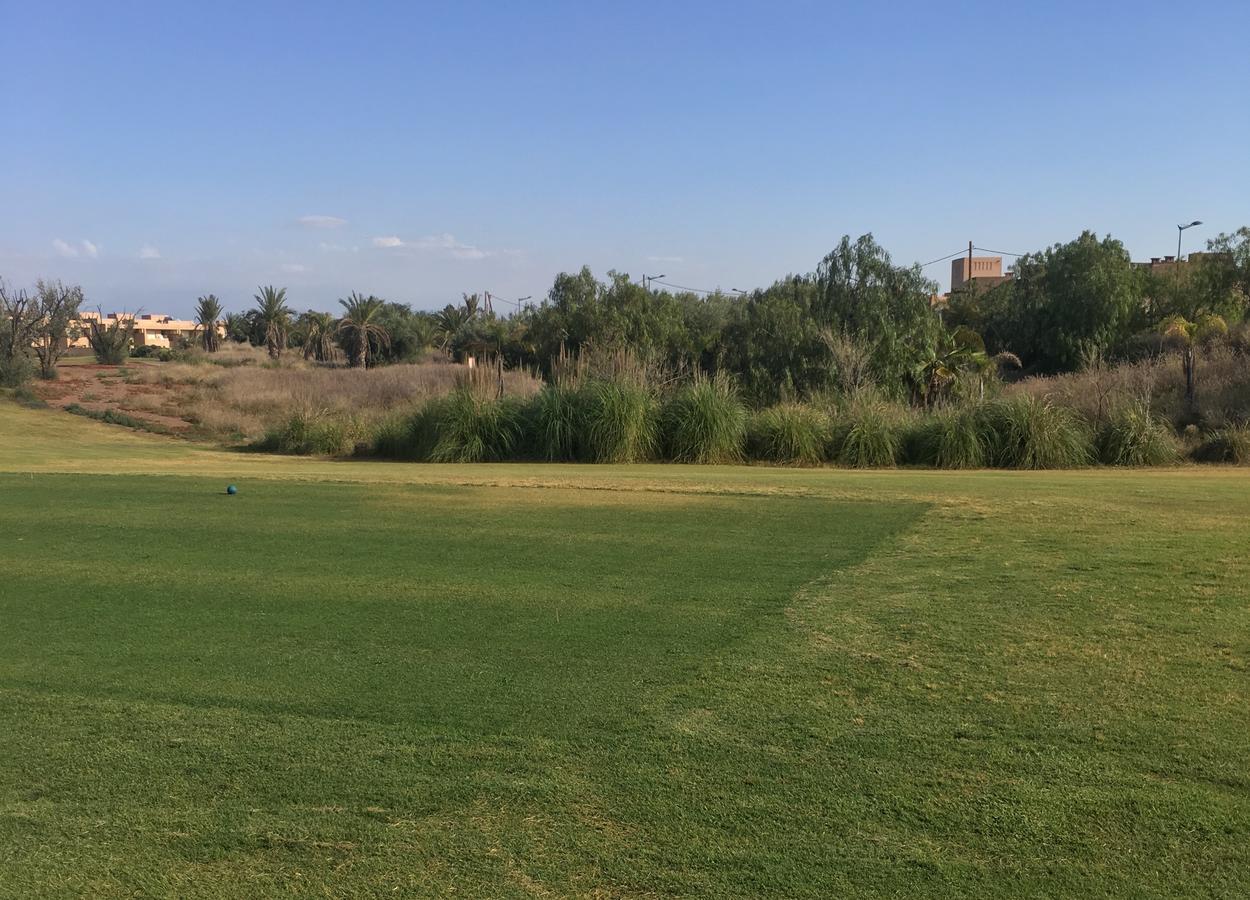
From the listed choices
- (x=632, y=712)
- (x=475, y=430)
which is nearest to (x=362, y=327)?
(x=475, y=430)

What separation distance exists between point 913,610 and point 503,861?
162 inches

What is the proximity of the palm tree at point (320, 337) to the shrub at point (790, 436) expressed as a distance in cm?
5881

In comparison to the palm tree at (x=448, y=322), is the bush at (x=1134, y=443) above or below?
below

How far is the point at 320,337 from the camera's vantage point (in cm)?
7975

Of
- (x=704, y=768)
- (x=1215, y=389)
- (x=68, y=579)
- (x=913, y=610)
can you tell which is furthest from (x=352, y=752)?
(x=1215, y=389)

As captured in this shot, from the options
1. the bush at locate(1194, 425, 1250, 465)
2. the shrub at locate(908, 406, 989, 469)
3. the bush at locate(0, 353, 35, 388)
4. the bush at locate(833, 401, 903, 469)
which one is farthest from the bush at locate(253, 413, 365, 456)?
the bush at locate(0, 353, 35, 388)

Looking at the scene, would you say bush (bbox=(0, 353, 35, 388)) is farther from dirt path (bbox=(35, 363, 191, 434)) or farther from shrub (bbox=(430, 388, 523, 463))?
shrub (bbox=(430, 388, 523, 463))

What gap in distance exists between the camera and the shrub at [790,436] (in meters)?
22.6

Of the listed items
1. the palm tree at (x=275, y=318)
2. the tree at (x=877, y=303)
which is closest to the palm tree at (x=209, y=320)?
the palm tree at (x=275, y=318)

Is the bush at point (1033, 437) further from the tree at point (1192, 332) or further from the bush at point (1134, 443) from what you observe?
the tree at point (1192, 332)

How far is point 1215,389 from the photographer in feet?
95.8

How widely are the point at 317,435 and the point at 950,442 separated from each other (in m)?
16.0

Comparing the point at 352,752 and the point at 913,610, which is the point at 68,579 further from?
the point at 913,610

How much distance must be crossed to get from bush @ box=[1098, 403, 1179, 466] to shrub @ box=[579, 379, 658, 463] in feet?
31.3
